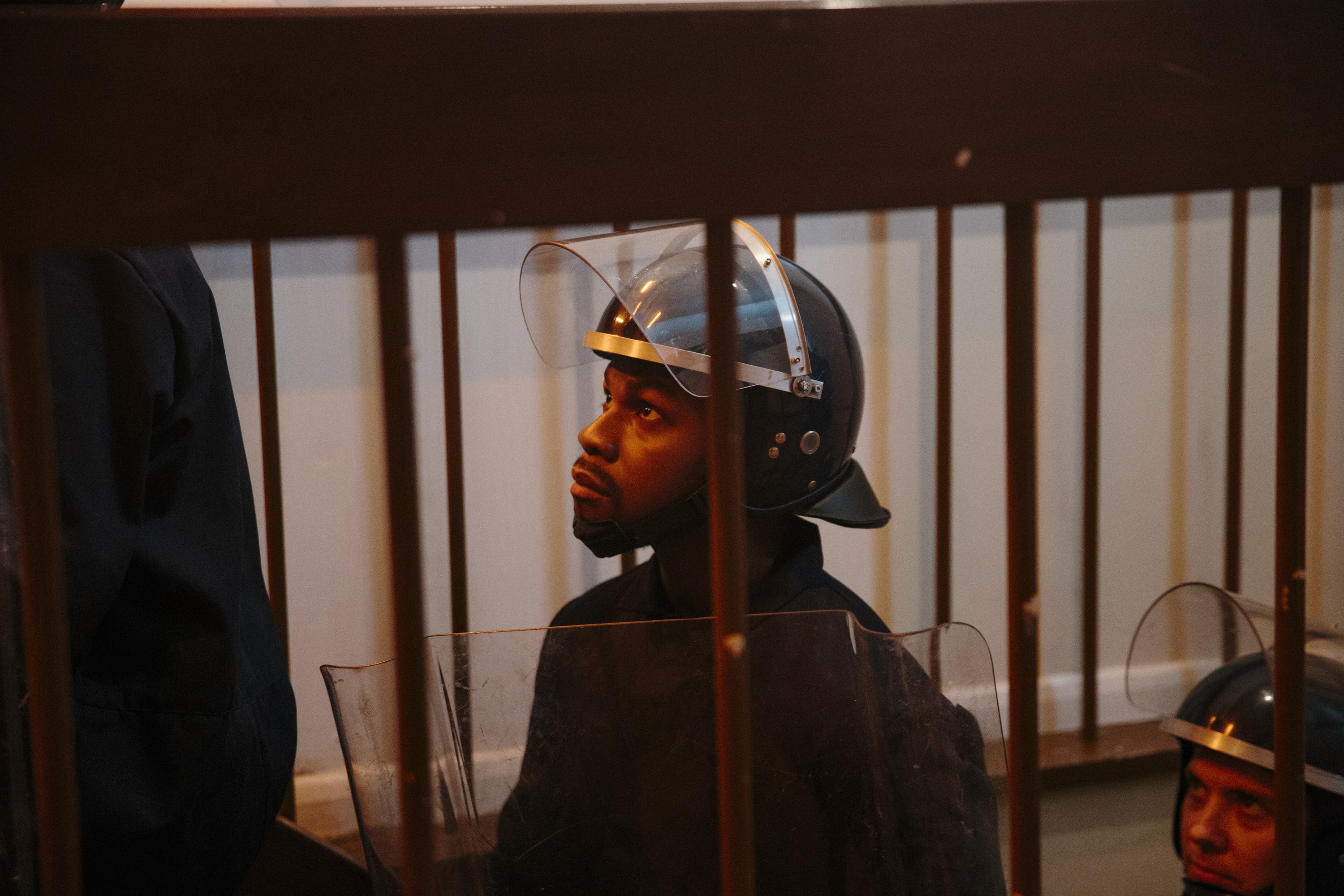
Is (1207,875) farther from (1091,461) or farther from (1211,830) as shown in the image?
(1091,461)

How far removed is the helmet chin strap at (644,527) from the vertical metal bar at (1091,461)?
0.90 meters

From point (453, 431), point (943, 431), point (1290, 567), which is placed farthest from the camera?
point (943, 431)

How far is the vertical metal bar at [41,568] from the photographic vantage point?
0.35m

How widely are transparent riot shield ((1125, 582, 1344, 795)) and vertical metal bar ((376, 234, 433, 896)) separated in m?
0.80

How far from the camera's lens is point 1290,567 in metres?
0.47

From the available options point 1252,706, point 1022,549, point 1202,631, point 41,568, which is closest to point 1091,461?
point 1202,631

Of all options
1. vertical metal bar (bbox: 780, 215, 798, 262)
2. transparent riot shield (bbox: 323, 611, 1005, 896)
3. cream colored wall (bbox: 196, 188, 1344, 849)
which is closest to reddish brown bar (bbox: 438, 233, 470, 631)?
cream colored wall (bbox: 196, 188, 1344, 849)

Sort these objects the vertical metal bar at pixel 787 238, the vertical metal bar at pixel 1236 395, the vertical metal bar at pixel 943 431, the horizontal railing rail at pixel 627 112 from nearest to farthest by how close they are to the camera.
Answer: the horizontal railing rail at pixel 627 112
the vertical metal bar at pixel 787 238
the vertical metal bar at pixel 943 431
the vertical metal bar at pixel 1236 395

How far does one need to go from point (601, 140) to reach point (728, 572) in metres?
0.17

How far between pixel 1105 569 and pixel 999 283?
62cm

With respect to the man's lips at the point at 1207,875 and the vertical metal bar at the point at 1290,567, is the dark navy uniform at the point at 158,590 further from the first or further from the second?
the man's lips at the point at 1207,875

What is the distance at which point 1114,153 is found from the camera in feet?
1.31

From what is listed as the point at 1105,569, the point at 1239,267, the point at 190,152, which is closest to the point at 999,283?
the point at 1239,267

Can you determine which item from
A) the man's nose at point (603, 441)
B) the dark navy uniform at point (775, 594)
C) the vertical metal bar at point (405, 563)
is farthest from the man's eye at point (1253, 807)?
the vertical metal bar at point (405, 563)
